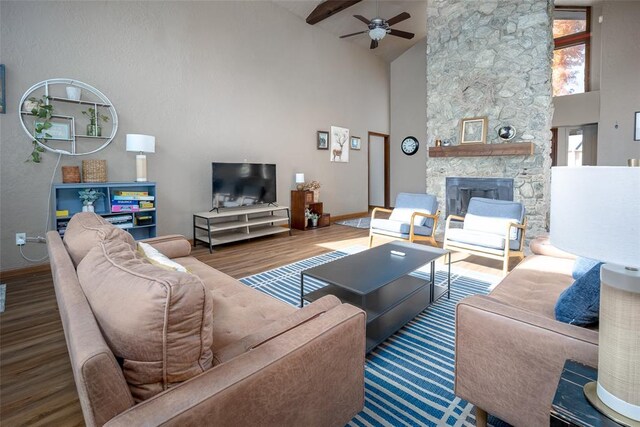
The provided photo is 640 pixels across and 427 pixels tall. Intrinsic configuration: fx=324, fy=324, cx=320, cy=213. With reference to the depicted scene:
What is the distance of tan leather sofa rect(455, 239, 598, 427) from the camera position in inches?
42.9

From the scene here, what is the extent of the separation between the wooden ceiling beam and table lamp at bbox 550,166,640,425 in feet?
18.4

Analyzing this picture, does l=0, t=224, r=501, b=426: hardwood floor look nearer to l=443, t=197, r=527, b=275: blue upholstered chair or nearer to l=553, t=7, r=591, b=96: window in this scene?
l=443, t=197, r=527, b=275: blue upholstered chair

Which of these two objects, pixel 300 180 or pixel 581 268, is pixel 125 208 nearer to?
pixel 300 180

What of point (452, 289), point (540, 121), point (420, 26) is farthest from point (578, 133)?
point (452, 289)

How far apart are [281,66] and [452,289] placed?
4.71 m

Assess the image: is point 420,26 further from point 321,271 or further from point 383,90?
point 321,271

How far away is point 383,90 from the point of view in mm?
8086

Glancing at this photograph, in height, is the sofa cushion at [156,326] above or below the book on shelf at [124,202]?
below

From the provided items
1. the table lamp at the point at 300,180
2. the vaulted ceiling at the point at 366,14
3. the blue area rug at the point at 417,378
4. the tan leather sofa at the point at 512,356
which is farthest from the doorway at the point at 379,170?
the tan leather sofa at the point at 512,356

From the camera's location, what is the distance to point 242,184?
5.02 metres

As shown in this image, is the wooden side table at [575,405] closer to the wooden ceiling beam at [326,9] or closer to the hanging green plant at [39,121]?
the hanging green plant at [39,121]

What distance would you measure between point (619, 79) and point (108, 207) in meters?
8.81

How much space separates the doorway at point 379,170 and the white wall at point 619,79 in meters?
4.35

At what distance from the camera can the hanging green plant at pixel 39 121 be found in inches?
131
